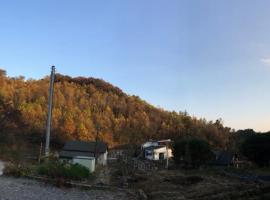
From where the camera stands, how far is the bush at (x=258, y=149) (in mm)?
43281

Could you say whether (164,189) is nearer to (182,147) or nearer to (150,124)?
(182,147)

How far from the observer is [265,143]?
4347 centimetres

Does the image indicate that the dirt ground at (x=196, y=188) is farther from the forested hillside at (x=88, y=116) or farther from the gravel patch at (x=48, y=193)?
the forested hillside at (x=88, y=116)

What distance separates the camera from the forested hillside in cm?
8319

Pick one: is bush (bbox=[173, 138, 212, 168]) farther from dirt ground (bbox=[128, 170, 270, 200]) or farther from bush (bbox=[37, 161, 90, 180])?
bush (bbox=[37, 161, 90, 180])

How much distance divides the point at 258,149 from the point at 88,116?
2373 inches

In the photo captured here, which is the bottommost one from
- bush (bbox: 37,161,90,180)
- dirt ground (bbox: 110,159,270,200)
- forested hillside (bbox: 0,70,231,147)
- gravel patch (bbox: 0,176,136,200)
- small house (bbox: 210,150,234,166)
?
gravel patch (bbox: 0,176,136,200)

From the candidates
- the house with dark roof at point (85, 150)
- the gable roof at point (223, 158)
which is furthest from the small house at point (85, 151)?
the gable roof at point (223, 158)

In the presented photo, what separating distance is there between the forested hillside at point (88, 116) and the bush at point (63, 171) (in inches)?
1848

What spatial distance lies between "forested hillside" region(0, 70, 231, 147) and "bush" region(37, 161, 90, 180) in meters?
46.9

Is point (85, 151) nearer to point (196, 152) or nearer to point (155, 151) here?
point (196, 152)

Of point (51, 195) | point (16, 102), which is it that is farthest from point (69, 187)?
point (16, 102)

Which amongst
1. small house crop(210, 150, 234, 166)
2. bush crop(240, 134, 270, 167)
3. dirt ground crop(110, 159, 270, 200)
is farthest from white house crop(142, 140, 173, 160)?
dirt ground crop(110, 159, 270, 200)

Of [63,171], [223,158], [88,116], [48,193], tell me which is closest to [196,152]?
[223,158]
